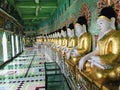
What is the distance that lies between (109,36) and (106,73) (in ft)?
1.92

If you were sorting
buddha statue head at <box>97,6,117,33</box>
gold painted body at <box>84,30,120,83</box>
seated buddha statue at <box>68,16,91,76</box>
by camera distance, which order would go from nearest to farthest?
gold painted body at <box>84,30,120,83</box> → buddha statue head at <box>97,6,117,33</box> → seated buddha statue at <box>68,16,91,76</box>

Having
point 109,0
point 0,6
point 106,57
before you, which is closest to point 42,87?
point 109,0

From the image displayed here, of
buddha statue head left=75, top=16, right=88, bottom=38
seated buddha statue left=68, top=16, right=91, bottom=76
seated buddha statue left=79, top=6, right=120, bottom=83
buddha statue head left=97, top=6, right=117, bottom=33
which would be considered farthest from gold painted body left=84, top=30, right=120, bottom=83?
buddha statue head left=75, top=16, right=88, bottom=38

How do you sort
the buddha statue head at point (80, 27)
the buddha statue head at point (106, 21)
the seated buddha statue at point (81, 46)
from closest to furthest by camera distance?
the buddha statue head at point (106, 21), the seated buddha statue at point (81, 46), the buddha statue head at point (80, 27)

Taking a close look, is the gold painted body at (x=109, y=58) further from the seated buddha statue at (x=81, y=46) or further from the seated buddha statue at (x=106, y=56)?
the seated buddha statue at (x=81, y=46)

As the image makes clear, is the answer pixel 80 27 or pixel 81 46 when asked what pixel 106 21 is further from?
pixel 80 27

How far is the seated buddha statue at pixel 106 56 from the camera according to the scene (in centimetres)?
192

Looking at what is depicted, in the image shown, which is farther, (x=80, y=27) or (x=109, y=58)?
(x=80, y=27)

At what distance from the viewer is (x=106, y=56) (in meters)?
2.12

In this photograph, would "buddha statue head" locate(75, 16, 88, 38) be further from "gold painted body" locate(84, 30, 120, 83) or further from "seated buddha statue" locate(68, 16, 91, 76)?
"gold painted body" locate(84, 30, 120, 83)

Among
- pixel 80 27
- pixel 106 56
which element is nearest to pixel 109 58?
pixel 106 56

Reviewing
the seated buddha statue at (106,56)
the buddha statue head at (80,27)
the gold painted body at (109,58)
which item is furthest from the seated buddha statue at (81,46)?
the gold painted body at (109,58)

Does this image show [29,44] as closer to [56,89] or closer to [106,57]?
[56,89]

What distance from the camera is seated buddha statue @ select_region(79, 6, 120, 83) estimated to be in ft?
6.29
